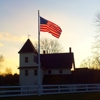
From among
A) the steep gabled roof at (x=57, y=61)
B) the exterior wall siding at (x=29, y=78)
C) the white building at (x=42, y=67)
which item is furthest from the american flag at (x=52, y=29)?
the steep gabled roof at (x=57, y=61)

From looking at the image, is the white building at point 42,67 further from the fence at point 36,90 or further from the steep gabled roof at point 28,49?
the fence at point 36,90

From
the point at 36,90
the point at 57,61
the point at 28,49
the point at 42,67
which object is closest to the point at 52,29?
the point at 36,90

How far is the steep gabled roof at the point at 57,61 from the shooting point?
57.8 meters

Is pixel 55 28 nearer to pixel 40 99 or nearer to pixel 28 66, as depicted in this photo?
pixel 40 99

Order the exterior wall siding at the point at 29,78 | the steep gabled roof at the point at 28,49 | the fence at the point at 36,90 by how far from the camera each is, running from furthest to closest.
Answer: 1. the steep gabled roof at the point at 28,49
2. the exterior wall siding at the point at 29,78
3. the fence at the point at 36,90

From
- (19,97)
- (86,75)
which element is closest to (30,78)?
(86,75)

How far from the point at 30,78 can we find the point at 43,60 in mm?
8384

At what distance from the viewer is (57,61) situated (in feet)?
194

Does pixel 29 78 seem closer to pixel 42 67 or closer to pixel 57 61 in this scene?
pixel 42 67

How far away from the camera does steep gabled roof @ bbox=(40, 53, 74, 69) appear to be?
57.8 metres

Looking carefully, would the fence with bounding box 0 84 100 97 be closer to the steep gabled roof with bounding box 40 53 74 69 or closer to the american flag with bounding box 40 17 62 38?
the american flag with bounding box 40 17 62 38

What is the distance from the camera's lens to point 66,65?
189 ft

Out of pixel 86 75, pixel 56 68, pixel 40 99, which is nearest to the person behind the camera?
pixel 40 99

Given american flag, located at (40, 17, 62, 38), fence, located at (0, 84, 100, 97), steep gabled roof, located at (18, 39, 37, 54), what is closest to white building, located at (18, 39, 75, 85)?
steep gabled roof, located at (18, 39, 37, 54)
